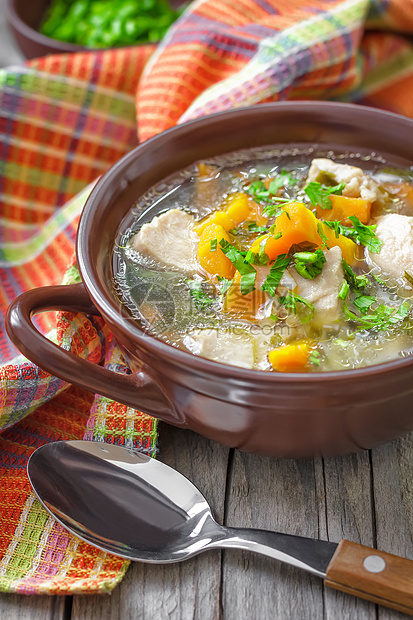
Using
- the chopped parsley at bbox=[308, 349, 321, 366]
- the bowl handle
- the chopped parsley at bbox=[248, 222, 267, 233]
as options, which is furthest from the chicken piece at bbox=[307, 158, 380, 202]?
the bowl handle

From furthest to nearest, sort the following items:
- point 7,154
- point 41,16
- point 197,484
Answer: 1. point 41,16
2. point 7,154
3. point 197,484

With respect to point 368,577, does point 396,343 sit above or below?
above

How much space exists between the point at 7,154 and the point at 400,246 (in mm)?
1665

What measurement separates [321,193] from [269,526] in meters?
0.93

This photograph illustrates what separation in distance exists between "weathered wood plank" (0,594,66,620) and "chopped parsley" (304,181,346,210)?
4.02 ft

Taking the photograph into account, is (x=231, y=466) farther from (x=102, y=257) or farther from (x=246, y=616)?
(x=102, y=257)

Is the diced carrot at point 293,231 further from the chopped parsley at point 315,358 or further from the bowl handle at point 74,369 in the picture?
the bowl handle at point 74,369

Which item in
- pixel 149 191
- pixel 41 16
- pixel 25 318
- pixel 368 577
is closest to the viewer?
pixel 368 577

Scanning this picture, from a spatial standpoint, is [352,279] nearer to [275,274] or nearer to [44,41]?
[275,274]

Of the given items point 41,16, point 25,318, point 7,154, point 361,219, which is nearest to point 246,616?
point 25,318

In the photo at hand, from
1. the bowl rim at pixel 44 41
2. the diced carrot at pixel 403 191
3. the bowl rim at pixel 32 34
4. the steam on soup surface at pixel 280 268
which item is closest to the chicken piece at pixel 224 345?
the steam on soup surface at pixel 280 268

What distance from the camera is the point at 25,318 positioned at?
5.35 ft

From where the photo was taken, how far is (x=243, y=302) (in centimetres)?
178

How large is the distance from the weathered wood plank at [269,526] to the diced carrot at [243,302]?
0.39m
